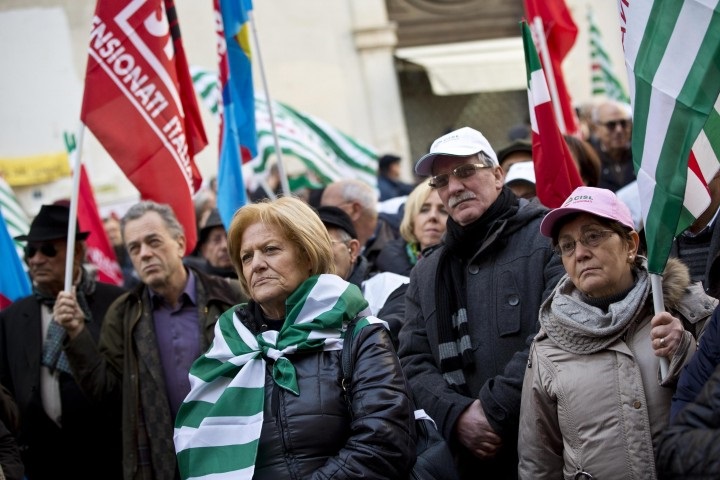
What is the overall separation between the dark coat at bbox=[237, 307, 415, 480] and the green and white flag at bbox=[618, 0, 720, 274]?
906 mm

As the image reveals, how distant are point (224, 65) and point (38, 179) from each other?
20.7 ft

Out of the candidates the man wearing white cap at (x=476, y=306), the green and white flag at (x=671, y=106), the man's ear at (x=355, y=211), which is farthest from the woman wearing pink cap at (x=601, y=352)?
the man's ear at (x=355, y=211)

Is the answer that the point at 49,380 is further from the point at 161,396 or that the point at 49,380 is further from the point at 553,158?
the point at 553,158

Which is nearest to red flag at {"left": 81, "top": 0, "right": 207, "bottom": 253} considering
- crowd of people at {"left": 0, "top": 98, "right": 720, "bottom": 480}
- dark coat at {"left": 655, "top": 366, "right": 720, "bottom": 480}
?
crowd of people at {"left": 0, "top": 98, "right": 720, "bottom": 480}

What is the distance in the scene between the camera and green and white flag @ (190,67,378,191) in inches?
334

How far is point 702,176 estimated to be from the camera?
375cm

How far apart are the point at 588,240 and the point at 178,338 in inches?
95.7

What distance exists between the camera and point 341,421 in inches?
147

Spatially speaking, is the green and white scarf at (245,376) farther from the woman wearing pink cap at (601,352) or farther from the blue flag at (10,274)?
the blue flag at (10,274)

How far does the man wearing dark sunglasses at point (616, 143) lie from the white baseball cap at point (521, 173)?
216 centimetres

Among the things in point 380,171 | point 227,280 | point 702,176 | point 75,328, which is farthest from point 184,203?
point 380,171

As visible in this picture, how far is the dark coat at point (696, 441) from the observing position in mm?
2752

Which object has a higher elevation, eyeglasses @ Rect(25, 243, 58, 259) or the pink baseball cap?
the pink baseball cap

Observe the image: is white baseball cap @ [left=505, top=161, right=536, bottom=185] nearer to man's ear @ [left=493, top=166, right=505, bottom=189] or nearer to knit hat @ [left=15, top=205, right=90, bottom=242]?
man's ear @ [left=493, top=166, right=505, bottom=189]
